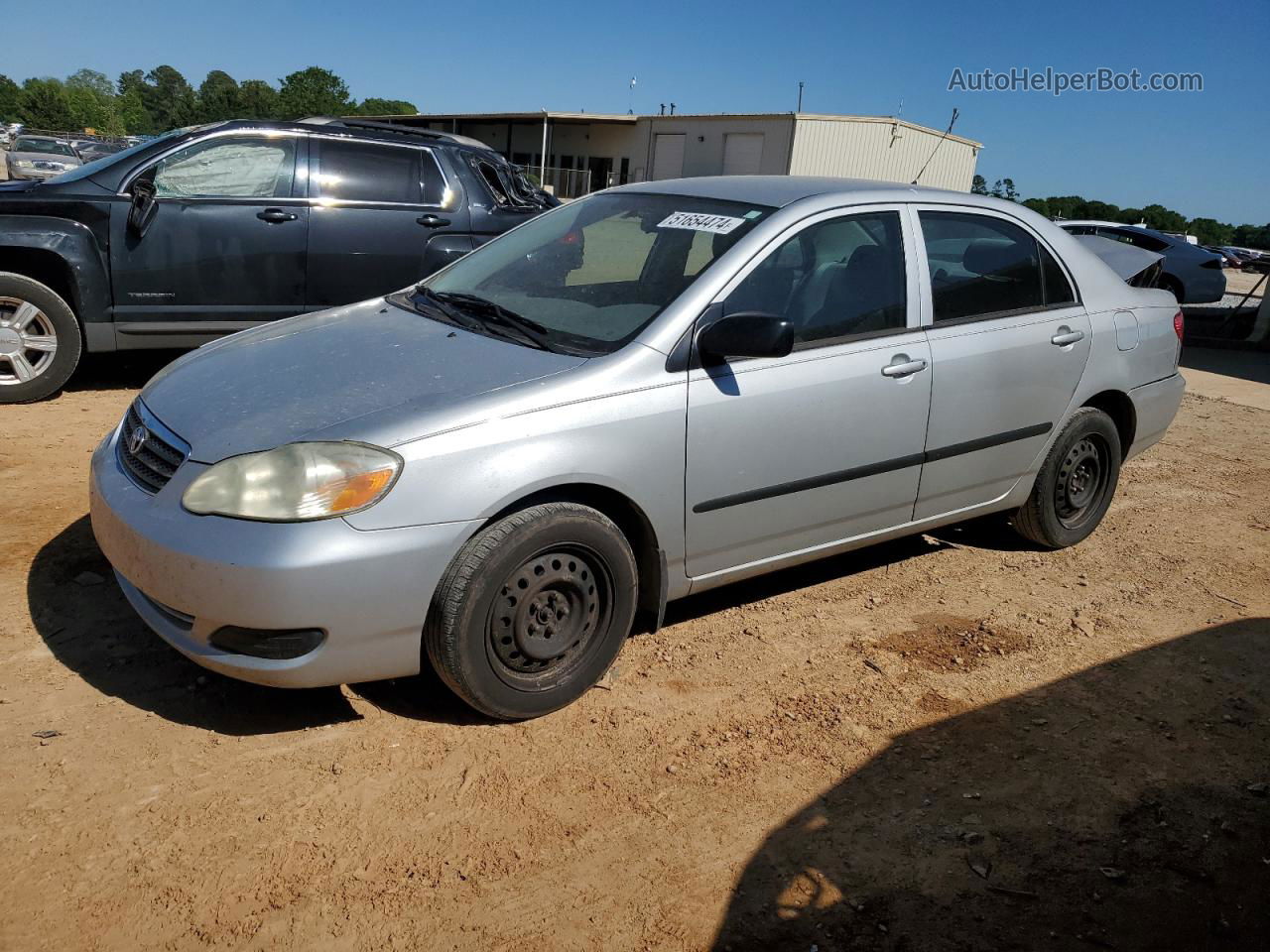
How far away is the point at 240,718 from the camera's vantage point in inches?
129

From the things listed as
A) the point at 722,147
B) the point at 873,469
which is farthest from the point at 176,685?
the point at 722,147

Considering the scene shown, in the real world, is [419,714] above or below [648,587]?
below

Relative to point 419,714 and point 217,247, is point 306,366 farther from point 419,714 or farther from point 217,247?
point 217,247

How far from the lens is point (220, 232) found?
6.80m

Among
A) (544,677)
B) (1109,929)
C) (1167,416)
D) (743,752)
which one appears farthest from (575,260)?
(1167,416)

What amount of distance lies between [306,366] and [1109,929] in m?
2.89

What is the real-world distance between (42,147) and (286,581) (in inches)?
1193

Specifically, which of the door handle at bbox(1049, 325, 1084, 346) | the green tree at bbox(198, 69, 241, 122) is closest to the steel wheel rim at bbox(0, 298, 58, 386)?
the door handle at bbox(1049, 325, 1084, 346)

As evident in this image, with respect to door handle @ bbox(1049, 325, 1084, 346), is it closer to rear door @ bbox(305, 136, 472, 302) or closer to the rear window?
rear door @ bbox(305, 136, 472, 302)

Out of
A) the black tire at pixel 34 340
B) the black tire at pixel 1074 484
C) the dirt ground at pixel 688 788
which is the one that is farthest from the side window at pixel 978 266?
the black tire at pixel 34 340

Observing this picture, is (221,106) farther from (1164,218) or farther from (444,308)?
(444,308)

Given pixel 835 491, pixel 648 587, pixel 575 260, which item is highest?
pixel 575 260

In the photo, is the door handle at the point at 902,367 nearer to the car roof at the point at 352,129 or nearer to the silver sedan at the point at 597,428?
the silver sedan at the point at 597,428

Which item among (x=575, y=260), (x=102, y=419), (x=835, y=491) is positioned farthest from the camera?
(x=102, y=419)
